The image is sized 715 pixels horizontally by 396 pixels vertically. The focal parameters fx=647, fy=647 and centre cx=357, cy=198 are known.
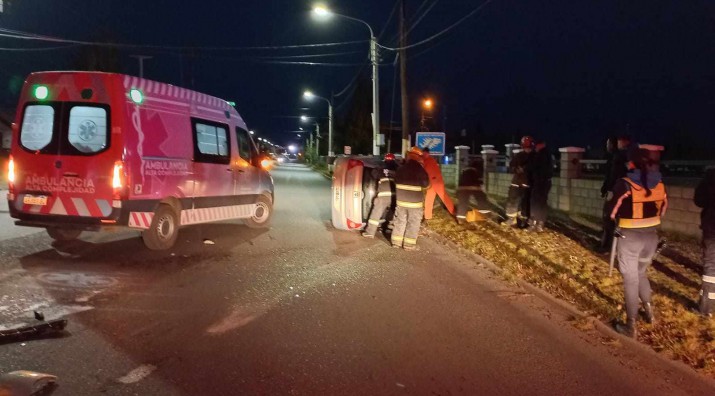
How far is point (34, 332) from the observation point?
5.55m

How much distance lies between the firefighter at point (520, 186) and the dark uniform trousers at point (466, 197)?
84 centimetres

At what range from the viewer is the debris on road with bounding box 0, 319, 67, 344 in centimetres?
542

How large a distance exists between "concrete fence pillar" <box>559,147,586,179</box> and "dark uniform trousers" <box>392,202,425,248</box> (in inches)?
293

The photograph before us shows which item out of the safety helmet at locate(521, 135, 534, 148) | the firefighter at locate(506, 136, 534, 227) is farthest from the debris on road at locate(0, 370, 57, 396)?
the safety helmet at locate(521, 135, 534, 148)

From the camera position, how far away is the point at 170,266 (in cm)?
872

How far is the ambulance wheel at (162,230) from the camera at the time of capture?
944cm

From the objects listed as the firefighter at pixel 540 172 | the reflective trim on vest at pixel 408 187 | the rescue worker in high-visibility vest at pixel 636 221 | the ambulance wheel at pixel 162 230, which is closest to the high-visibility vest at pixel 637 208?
the rescue worker in high-visibility vest at pixel 636 221

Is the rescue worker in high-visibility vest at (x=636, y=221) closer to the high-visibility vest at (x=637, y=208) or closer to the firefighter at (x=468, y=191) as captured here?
the high-visibility vest at (x=637, y=208)

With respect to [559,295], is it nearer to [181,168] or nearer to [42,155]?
[181,168]

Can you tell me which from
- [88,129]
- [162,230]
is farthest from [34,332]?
[162,230]

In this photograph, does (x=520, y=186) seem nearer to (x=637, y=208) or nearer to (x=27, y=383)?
(x=637, y=208)

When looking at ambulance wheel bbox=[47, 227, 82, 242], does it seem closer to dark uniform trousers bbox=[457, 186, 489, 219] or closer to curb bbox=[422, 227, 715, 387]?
curb bbox=[422, 227, 715, 387]

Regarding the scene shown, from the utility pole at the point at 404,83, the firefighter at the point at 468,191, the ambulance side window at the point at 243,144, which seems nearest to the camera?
the ambulance side window at the point at 243,144

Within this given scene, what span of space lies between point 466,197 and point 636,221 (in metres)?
7.40
